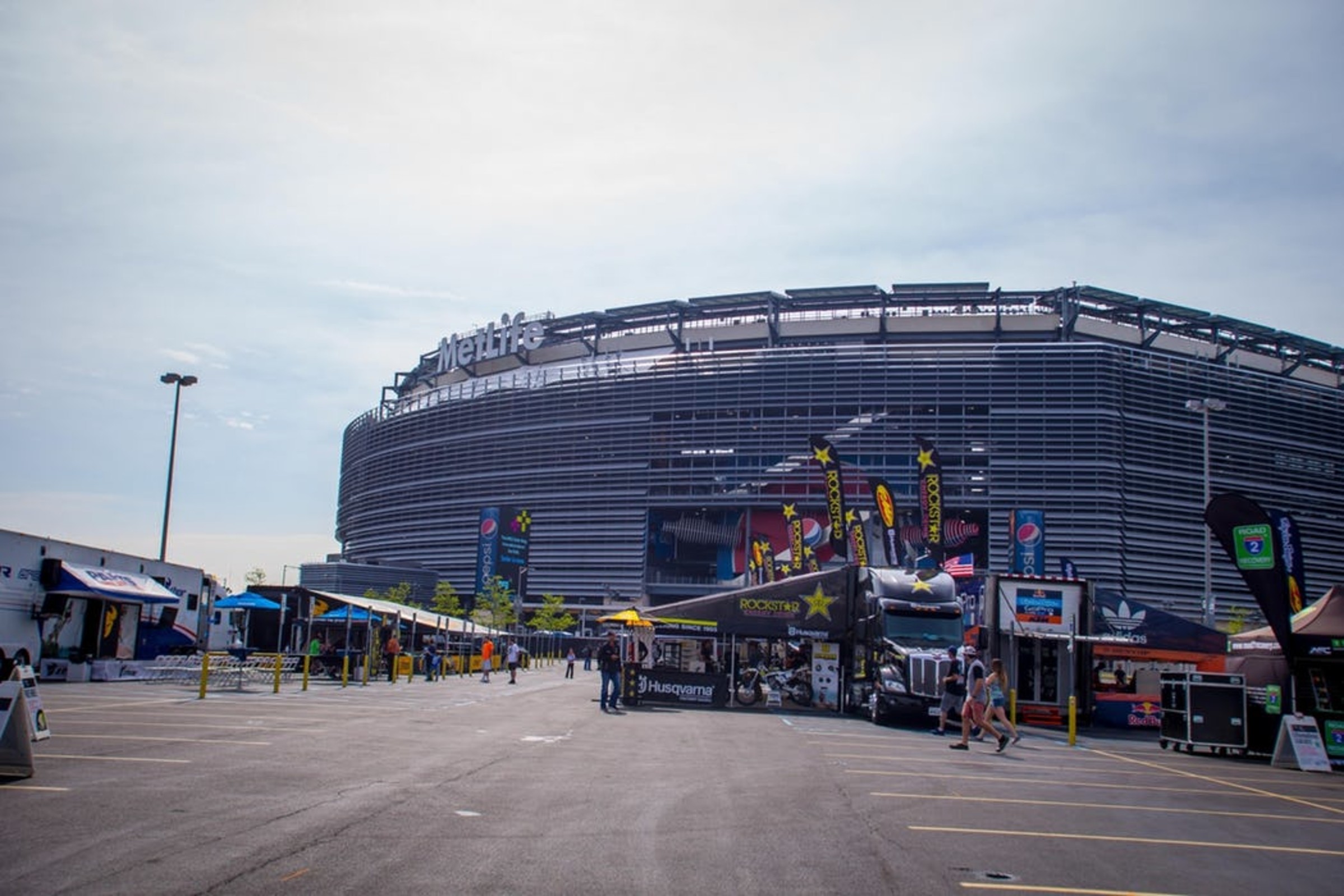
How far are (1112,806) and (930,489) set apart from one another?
39094mm

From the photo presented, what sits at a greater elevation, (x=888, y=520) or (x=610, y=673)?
(x=888, y=520)

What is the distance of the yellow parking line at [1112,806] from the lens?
1342cm

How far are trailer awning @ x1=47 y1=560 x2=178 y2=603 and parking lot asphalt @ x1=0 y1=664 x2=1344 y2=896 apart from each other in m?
8.91

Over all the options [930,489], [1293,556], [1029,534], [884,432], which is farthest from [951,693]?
[884,432]

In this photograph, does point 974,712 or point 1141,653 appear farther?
point 1141,653

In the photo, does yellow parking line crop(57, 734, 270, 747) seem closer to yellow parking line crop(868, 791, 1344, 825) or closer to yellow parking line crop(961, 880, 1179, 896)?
yellow parking line crop(868, 791, 1344, 825)

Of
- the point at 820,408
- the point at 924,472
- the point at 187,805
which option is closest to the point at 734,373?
the point at 820,408

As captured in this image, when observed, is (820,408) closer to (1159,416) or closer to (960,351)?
(960,351)

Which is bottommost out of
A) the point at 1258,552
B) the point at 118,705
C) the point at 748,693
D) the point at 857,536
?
the point at 118,705

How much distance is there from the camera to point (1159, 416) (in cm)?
8581

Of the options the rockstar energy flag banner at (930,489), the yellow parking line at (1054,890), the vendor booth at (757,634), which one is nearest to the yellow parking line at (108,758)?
the yellow parking line at (1054,890)

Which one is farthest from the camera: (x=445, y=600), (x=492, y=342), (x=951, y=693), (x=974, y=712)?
(x=492, y=342)

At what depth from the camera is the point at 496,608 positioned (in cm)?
7419

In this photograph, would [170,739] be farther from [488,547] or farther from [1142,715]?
[488,547]
